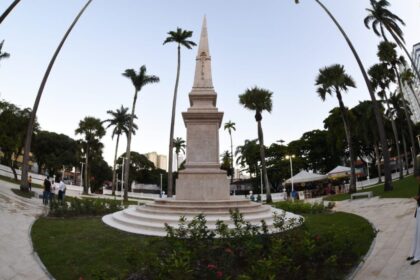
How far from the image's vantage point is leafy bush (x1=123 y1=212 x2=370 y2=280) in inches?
193

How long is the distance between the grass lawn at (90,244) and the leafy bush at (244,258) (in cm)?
43

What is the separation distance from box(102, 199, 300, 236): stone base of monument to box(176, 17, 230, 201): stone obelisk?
1.16 meters

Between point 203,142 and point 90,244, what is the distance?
7754 millimetres

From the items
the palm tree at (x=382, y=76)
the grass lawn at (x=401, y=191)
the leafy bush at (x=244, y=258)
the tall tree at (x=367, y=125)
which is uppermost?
the palm tree at (x=382, y=76)

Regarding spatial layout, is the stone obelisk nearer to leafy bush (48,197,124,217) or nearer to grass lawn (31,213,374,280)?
grass lawn (31,213,374,280)

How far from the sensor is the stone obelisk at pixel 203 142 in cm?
1402

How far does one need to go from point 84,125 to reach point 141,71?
17225 mm

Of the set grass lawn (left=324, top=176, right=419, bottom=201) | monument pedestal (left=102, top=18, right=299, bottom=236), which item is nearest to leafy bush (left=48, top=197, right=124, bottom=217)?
monument pedestal (left=102, top=18, right=299, bottom=236)

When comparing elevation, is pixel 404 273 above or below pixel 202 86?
below

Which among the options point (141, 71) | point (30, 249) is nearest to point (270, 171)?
point (141, 71)

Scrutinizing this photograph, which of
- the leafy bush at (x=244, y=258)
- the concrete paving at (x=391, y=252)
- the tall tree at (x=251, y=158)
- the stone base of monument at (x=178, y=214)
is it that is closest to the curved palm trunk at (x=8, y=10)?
the stone base of monument at (x=178, y=214)

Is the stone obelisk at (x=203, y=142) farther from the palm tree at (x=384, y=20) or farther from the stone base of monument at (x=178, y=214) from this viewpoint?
the palm tree at (x=384, y=20)

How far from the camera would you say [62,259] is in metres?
7.61

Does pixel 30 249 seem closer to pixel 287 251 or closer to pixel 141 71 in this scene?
pixel 287 251
